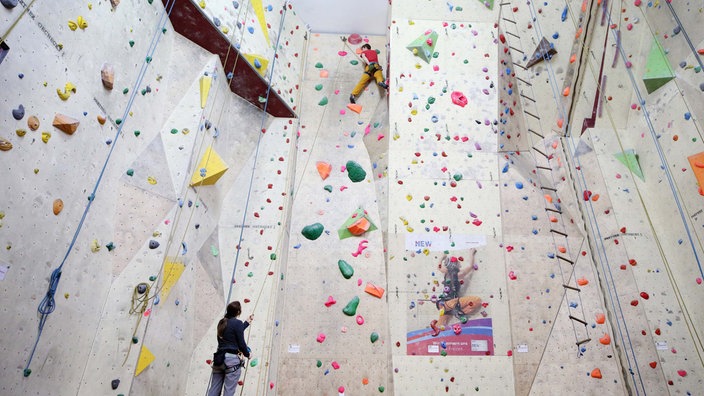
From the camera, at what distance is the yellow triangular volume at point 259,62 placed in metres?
5.14

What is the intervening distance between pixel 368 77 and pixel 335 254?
8.08 ft

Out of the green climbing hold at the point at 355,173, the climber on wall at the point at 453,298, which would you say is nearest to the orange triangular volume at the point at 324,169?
the green climbing hold at the point at 355,173

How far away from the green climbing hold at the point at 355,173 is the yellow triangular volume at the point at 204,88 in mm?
1812

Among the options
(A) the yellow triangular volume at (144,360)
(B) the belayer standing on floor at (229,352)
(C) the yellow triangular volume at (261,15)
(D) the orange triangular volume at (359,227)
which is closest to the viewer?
(B) the belayer standing on floor at (229,352)

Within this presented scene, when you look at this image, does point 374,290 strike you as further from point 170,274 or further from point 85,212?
point 85,212

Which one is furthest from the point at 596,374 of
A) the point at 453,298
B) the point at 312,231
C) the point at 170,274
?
the point at 170,274

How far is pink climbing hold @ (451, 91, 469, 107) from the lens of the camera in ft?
18.8

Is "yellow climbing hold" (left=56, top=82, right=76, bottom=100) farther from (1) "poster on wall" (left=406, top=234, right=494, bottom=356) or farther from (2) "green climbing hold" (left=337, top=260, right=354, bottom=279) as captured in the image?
(1) "poster on wall" (left=406, top=234, right=494, bottom=356)

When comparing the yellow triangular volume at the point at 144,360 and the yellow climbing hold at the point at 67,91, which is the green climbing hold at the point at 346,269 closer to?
the yellow triangular volume at the point at 144,360

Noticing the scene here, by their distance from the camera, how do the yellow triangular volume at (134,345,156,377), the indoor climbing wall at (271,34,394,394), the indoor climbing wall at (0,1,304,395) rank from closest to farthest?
the indoor climbing wall at (0,1,304,395), the yellow triangular volume at (134,345,156,377), the indoor climbing wall at (271,34,394,394)

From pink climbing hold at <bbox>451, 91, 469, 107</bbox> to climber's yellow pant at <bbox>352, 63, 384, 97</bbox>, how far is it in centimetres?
99

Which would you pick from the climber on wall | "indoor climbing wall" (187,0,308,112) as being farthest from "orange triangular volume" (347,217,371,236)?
"indoor climbing wall" (187,0,308,112)

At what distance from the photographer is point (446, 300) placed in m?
4.99

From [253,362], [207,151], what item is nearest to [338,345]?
[253,362]
